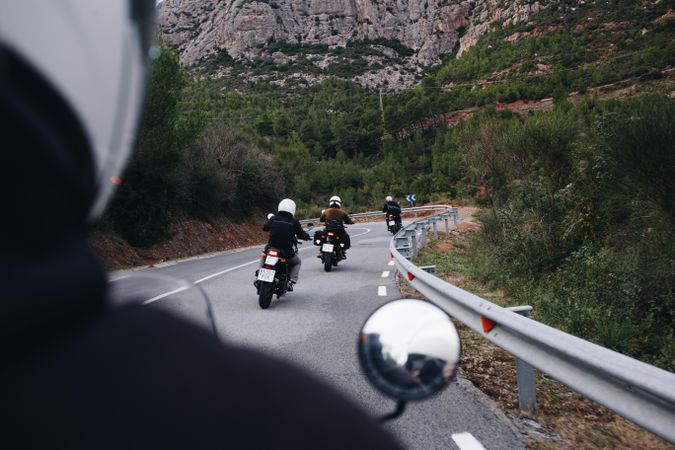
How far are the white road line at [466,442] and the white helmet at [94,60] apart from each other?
2762 millimetres

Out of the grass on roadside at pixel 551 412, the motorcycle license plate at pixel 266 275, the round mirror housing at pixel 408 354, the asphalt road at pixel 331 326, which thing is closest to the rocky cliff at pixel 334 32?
the asphalt road at pixel 331 326

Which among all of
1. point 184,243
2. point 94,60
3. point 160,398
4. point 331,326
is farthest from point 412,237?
point 160,398

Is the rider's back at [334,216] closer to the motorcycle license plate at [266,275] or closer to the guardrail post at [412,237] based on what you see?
the guardrail post at [412,237]

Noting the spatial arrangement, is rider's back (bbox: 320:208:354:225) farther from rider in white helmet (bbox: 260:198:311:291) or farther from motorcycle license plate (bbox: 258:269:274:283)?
motorcycle license plate (bbox: 258:269:274:283)

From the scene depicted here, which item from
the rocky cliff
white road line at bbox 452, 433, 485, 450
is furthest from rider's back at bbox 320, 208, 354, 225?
the rocky cliff

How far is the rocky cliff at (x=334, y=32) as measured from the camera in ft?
409

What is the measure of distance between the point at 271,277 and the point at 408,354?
6833mm

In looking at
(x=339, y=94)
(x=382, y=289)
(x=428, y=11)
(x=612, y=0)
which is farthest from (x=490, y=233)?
(x=428, y=11)

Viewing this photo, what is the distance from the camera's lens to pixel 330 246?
12328mm

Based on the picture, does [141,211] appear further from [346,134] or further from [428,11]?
[428,11]

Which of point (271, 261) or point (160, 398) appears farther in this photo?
point (271, 261)

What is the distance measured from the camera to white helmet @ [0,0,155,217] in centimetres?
71

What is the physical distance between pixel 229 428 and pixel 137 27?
758mm

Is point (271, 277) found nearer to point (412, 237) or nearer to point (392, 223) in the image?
point (412, 237)
